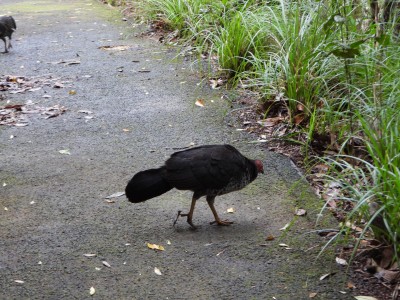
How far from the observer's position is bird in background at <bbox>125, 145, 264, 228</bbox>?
15.0 ft

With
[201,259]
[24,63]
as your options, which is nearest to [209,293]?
[201,259]

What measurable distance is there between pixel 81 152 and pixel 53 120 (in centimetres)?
113

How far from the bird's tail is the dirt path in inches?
11.8

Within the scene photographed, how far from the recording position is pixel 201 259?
4.32 meters

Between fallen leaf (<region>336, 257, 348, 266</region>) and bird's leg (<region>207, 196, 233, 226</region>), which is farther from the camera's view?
bird's leg (<region>207, 196, 233, 226</region>)

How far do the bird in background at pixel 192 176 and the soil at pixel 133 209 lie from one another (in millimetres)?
310

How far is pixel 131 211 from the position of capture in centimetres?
503

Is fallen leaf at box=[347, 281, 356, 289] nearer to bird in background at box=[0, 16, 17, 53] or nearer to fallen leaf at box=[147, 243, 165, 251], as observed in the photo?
fallen leaf at box=[147, 243, 165, 251]

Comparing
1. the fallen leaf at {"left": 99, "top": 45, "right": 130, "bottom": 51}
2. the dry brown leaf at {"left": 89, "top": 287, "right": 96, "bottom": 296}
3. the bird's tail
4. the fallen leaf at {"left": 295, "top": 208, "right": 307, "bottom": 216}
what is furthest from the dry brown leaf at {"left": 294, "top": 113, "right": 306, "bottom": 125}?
the fallen leaf at {"left": 99, "top": 45, "right": 130, "bottom": 51}

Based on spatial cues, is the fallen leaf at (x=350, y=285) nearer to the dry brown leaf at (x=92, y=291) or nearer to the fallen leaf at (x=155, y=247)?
the fallen leaf at (x=155, y=247)

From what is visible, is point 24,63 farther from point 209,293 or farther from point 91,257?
point 209,293

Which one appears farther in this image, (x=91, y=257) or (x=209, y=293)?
(x=91, y=257)

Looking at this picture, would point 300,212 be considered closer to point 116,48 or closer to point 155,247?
point 155,247

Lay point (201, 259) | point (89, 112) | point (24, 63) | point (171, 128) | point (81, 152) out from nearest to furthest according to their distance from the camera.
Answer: point (201, 259), point (81, 152), point (171, 128), point (89, 112), point (24, 63)
